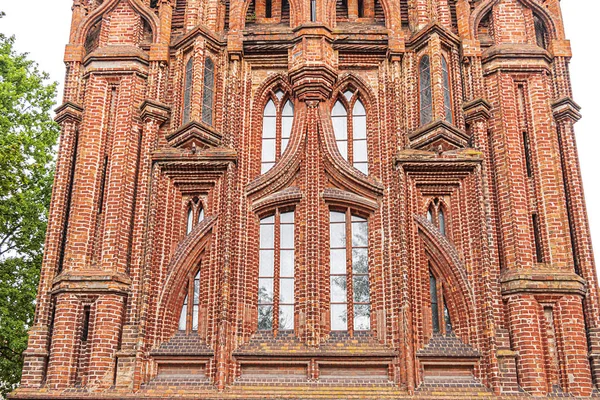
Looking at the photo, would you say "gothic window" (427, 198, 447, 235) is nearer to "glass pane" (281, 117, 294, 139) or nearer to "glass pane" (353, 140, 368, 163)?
"glass pane" (353, 140, 368, 163)

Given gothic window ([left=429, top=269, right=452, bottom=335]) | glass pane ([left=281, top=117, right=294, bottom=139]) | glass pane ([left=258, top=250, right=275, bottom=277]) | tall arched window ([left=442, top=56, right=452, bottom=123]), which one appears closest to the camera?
gothic window ([left=429, top=269, right=452, bottom=335])

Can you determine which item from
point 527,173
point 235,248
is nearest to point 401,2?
point 527,173

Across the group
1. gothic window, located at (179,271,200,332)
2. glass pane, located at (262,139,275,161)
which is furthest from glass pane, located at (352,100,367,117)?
gothic window, located at (179,271,200,332)

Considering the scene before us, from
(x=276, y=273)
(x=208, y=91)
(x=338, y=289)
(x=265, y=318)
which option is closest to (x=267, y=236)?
(x=276, y=273)

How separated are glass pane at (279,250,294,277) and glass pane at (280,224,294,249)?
5.2 inches

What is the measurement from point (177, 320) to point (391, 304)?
13.8ft

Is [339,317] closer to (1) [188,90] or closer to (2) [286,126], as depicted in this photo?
(2) [286,126]

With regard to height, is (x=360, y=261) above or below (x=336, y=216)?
below

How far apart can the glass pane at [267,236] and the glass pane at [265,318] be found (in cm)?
129

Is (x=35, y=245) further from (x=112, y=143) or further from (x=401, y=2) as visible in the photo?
(x=401, y=2)

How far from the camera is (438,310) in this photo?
1220 cm

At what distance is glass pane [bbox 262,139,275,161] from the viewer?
45.0 ft

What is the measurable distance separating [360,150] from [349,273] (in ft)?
9.32

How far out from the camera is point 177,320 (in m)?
12.3
